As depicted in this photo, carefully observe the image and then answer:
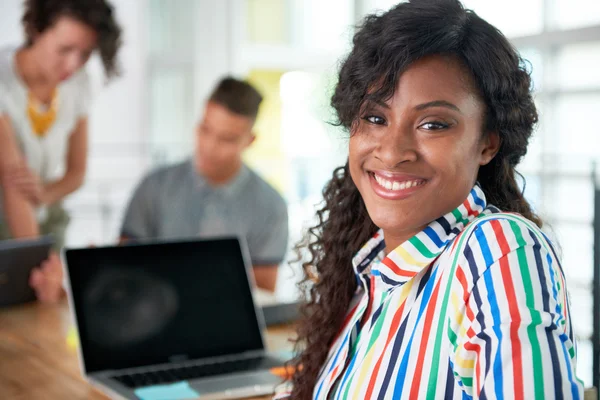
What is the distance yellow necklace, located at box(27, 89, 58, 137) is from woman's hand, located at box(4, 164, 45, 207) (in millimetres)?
195

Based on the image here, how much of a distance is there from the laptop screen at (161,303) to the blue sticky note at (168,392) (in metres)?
0.14

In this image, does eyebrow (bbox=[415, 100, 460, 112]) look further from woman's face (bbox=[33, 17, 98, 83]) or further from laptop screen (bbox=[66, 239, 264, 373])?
woman's face (bbox=[33, 17, 98, 83])

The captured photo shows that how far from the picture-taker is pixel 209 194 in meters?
3.29

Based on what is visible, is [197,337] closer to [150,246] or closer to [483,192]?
[150,246]

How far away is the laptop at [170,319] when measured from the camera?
1.55m

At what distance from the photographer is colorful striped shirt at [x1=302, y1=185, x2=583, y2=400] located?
770 mm

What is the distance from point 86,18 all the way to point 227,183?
1180 millimetres

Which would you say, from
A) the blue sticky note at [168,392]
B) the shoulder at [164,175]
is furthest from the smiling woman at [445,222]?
the shoulder at [164,175]

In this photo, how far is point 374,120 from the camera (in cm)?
105

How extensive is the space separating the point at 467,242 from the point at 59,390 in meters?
1.02

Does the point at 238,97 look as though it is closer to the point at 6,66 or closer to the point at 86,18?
the point at 86,18

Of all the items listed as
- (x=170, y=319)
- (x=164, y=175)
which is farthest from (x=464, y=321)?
(x=164, y=175)

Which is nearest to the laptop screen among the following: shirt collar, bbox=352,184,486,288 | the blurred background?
the blurred background

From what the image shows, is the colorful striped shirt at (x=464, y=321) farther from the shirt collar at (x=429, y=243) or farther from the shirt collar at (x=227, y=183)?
the shirt collar at (x=227, y=183)
